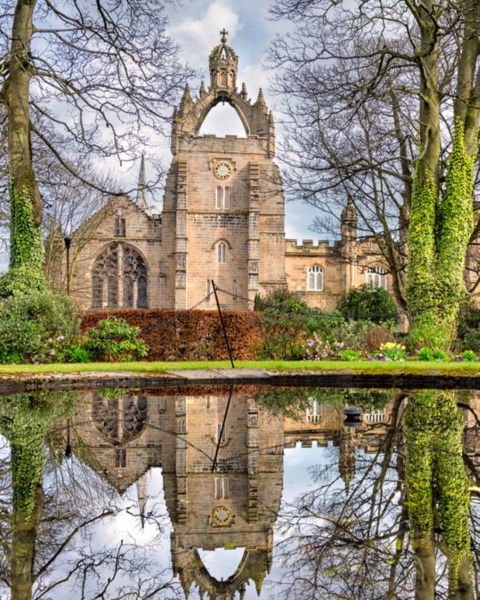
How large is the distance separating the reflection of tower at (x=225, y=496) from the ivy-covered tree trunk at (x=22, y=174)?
8.57 metres

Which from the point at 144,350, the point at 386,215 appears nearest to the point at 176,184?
the point at 386,215

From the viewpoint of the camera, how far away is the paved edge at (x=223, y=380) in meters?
9.70

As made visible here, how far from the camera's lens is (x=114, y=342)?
1402 centimetres

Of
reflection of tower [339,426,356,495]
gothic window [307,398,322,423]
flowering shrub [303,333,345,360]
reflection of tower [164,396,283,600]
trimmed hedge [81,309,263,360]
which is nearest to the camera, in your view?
reflection of tower [164,396,283,600]

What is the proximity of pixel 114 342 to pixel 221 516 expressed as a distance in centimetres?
1082

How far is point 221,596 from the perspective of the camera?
8.27 feet

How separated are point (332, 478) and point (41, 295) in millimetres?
10172

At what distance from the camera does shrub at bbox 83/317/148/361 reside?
45.3 ft

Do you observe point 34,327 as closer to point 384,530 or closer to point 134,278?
point 384,530

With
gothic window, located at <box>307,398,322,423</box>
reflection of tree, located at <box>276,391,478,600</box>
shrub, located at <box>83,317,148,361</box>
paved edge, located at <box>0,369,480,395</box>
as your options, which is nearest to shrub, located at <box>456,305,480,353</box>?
paved edge, located at <box>0,369,480,395</box>

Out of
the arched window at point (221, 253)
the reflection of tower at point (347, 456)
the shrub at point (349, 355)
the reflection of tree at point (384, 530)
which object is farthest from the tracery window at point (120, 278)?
the reflection of tree at point (384, 530)

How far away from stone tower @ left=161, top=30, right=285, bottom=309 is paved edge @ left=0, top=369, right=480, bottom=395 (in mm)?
25621

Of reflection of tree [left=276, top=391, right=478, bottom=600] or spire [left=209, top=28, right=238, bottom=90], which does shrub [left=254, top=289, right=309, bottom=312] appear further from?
reflection of tree [left=276, top=391, right=478, bottom=600]

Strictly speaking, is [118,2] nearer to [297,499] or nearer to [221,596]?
[297,499]
